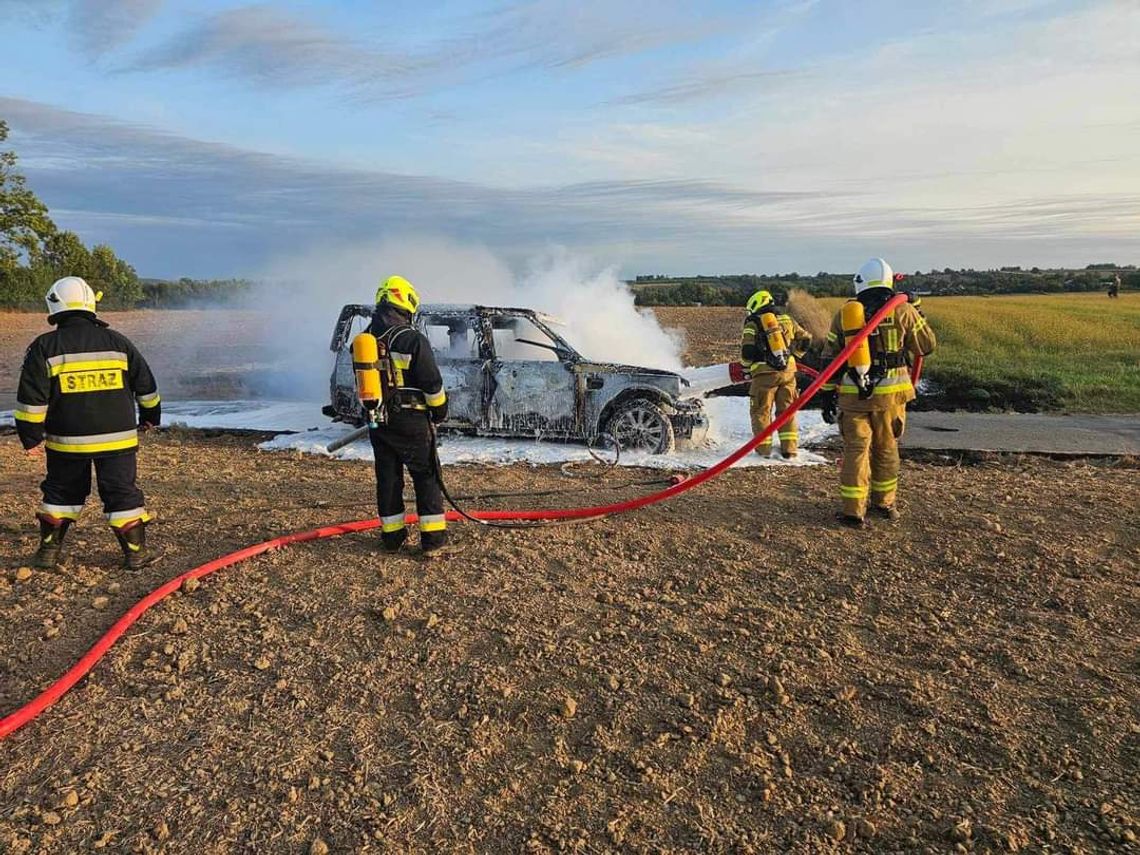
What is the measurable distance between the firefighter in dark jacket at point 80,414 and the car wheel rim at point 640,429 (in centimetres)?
484

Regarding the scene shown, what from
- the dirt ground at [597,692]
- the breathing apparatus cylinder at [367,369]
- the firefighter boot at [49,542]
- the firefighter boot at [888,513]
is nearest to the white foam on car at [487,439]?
the firefighter boot at [888,513]

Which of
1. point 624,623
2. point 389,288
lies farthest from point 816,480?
point 389,288

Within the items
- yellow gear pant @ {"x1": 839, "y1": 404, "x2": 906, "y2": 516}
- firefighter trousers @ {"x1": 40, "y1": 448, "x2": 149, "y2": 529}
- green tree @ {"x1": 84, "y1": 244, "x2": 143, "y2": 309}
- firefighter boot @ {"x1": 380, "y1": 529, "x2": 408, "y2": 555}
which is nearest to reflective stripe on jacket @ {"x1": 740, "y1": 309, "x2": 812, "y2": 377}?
yellow gear pant @ {"x1": 839, "y1": 404, "x2": 906, "y2": 516}

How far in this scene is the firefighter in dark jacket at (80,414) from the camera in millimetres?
4684

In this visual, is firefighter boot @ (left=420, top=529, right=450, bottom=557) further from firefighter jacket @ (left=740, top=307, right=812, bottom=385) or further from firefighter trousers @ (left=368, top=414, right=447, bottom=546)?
firefighter jacket @ (left=740, top=307, right=812, bottom=385)

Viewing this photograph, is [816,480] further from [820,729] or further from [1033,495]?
[820,729]

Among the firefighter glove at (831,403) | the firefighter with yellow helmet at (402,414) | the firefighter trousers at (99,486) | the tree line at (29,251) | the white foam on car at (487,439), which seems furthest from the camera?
the tree line at (29,251)

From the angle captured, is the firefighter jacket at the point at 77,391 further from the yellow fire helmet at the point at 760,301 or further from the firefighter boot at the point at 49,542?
the yellow fire helmet at the point at 760,301

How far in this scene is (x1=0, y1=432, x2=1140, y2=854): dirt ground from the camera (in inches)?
105

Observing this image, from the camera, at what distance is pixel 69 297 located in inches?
188

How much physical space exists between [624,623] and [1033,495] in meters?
4.55

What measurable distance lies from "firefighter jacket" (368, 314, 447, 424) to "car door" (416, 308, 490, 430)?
3.65 metres

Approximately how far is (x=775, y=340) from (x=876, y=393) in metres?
2.66

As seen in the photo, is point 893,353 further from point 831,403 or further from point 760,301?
point 760,301
